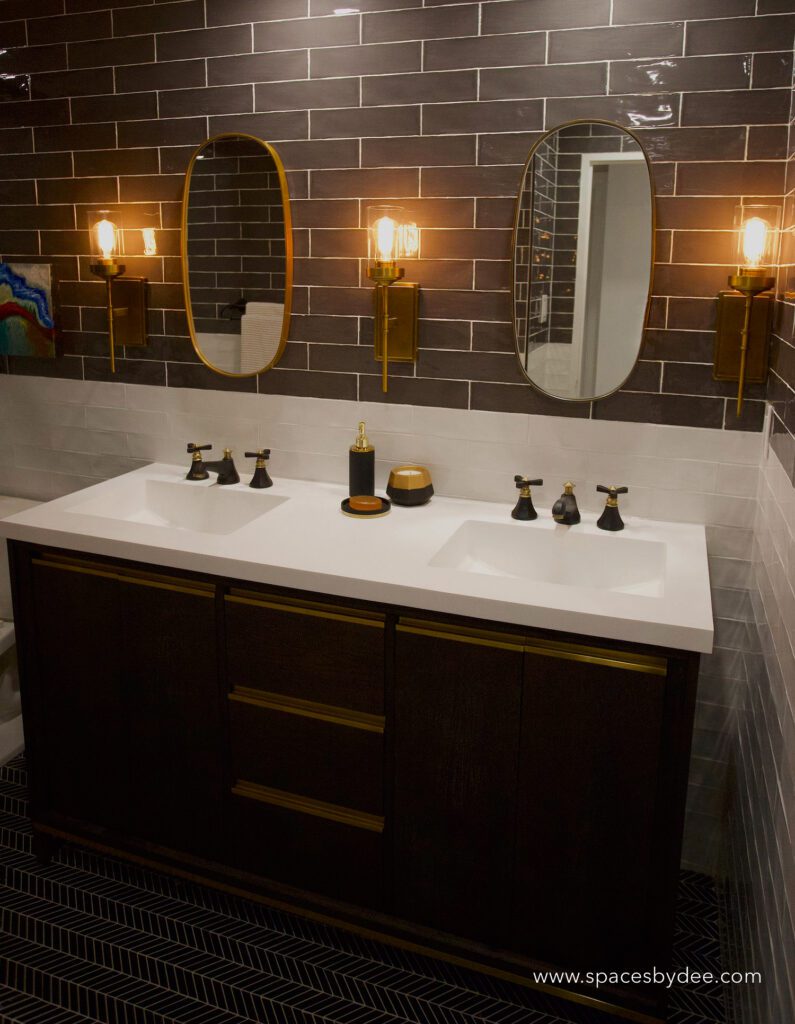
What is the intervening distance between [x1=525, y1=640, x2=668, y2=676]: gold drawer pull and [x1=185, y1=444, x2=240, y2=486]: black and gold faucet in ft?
3.87

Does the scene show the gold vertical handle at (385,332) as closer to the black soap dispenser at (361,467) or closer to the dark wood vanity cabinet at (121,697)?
the black soap dispenser at (361,467)

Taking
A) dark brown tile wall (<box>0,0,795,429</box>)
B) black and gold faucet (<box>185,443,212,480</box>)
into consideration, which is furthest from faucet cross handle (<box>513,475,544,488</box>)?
black and gold faucet (<box>185,443,212,480</box>)

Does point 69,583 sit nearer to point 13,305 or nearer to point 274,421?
point 274,421

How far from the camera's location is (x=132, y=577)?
2.24m

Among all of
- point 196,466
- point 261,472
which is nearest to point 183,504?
point 196,466

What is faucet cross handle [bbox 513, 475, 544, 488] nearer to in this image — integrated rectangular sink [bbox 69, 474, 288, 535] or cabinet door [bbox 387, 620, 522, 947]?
cabinet door [bbox 387, 620, 522, 947]

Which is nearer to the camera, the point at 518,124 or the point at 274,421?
the point at 518,124

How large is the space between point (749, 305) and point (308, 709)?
1.43 meters

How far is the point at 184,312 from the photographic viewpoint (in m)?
2.75

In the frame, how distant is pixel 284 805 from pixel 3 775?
4.21 feet

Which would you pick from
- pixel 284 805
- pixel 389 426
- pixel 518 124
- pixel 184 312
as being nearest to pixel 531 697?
pixel 284 805

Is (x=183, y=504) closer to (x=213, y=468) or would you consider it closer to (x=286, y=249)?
(x=213, y=468)

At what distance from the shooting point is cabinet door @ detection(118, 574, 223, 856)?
220 cm

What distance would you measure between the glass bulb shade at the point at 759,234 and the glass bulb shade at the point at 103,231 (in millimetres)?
1817
